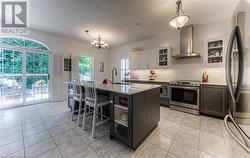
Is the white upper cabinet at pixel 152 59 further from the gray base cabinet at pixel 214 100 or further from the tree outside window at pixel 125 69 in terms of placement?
the gray base cabinet at pixel 214 100

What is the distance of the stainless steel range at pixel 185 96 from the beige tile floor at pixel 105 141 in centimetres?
55

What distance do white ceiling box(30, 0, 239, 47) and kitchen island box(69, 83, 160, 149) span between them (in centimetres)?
198

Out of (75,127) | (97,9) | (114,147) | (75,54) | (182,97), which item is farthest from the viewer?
(75,54)

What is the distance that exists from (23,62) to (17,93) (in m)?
1.12

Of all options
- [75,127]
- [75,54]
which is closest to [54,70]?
[75,54]

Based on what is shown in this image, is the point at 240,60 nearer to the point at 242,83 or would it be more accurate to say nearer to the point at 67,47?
the point at 242,83

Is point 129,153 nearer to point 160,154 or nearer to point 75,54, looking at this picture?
point 160,154

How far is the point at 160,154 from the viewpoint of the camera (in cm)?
161

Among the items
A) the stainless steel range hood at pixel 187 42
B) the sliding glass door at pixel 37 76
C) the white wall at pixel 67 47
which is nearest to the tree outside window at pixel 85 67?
the white wall at pixel 67 47

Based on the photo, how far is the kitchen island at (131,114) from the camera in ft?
5.28

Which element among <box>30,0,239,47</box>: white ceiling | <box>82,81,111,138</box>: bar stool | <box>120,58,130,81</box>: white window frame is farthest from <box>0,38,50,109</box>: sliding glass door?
A: <box>120,58,130,81</box>: white window frame

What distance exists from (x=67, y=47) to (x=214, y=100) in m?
5.69

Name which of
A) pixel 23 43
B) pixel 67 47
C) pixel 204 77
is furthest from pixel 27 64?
pixel 204 77

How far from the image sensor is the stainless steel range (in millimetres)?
3135
